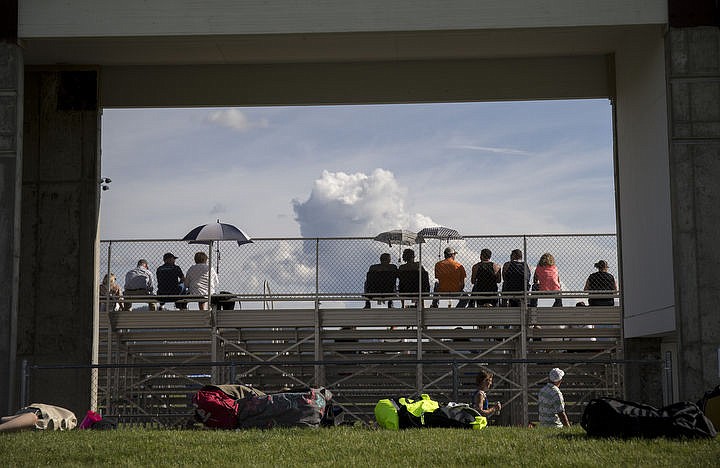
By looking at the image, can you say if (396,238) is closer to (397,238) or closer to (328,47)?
(397,238)

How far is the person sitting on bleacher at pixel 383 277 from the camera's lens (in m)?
23.1

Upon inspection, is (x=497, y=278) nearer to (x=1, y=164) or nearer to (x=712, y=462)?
(x=1, y=164)

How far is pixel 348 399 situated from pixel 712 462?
14992 millimetres

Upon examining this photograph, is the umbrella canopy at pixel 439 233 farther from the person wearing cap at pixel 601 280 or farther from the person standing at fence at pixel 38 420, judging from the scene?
the person standing at fence at pixel 38 420

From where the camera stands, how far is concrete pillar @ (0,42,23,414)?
16.5 metres

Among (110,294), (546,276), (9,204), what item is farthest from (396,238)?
(9,204)

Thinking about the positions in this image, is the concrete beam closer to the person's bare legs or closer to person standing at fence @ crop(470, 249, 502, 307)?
person standing at fence @ crop(470, 249, 502, 307)

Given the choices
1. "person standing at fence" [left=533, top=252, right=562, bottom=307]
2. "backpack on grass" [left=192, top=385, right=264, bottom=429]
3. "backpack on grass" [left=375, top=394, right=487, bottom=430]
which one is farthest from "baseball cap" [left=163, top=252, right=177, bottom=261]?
"backpack on grass" [left=375, top=394, right=487, bottom=430]

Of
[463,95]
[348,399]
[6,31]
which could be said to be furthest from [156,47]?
[348,399]

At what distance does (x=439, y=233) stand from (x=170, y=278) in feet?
18.0

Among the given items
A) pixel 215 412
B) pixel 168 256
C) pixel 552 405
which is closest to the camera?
pixel 215 412

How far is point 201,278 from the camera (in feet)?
78.2

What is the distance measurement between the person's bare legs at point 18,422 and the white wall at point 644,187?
8702 millimetres

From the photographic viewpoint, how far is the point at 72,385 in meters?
19.4
